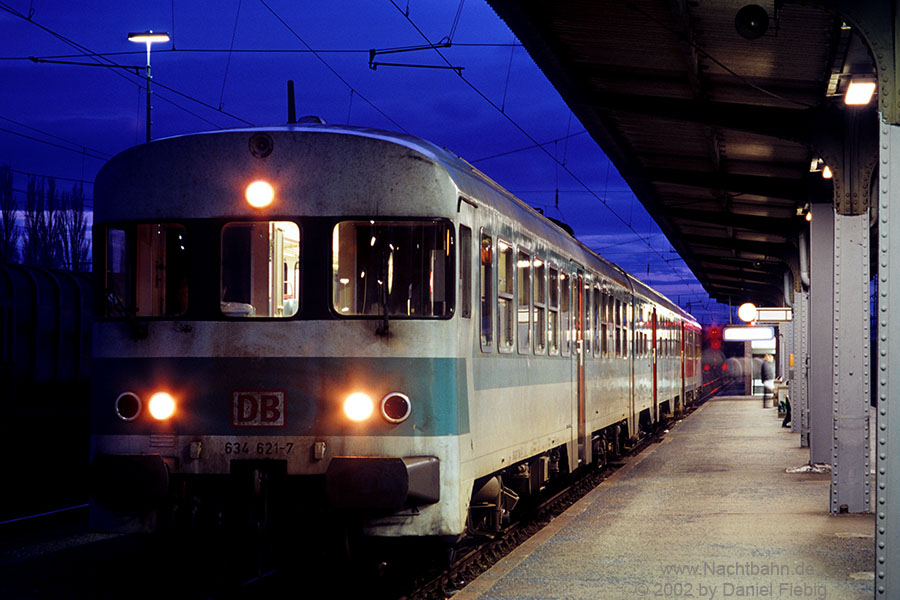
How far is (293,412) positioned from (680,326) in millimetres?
25050

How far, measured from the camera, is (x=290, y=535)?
7.60m

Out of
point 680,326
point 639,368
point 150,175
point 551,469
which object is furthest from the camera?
point 680,326

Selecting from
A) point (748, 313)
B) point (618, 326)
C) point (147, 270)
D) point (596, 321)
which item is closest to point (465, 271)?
point (147, 270)

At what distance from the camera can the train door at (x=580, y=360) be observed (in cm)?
1333

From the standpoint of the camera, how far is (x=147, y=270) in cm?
805

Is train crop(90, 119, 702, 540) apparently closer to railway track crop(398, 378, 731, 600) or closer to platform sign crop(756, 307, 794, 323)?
railway track crop(398, 378, 731, 600)

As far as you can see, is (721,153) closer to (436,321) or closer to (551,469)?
(551,469)

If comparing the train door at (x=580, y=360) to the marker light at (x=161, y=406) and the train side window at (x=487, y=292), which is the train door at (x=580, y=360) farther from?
the marker light at (x=161, y=406)

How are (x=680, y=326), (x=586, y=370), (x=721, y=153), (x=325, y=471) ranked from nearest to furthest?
(x=325, y=471) → (x=586, y=370) → (x=721, y=153) → (x=680, y=326)

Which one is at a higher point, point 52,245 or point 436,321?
point 52,245

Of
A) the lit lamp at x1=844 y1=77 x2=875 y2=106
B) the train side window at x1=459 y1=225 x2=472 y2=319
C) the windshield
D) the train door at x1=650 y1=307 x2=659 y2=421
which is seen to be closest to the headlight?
the windshield

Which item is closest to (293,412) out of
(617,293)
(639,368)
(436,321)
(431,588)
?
(436,321)

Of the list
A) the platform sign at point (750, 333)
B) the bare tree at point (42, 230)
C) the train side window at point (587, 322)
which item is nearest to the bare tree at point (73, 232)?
the bare tree at point (42, 230)

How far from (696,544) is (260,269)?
14.6 ft
